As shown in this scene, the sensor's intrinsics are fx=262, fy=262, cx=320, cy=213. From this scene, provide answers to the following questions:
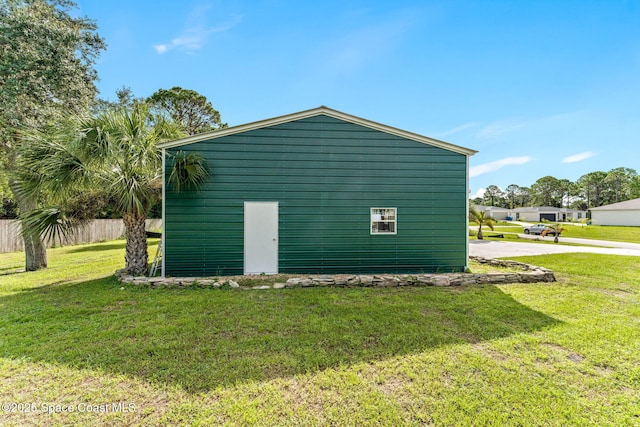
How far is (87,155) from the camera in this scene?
5.46m

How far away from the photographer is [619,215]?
3206 cm

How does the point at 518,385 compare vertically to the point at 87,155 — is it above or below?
below

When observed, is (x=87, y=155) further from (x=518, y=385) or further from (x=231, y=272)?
(x=518, y=385)

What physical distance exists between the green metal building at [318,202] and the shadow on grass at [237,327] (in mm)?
1449

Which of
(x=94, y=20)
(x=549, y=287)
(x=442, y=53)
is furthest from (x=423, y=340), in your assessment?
(x=94, y=20)

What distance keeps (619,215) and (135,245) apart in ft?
159

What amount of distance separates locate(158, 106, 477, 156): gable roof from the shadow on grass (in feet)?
11.8

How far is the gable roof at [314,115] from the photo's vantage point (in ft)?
21.3

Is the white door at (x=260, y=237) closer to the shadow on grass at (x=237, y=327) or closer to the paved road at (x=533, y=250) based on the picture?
the shadow on grass at (x=237, y=327)

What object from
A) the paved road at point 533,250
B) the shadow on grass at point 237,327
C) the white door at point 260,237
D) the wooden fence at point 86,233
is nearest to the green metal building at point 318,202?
the white door at point 260,237

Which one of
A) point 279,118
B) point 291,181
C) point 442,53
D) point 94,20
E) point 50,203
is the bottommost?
point 50,203

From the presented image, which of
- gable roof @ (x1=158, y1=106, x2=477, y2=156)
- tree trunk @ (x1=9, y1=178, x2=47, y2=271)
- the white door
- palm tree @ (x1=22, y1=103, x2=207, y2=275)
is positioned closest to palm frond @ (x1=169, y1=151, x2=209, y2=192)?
palm tree @ (x1=22, y1=103, x2=207, y2=275)

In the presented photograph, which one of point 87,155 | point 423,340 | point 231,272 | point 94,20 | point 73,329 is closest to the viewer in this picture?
point 423,340

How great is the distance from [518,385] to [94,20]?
14.4 meters
